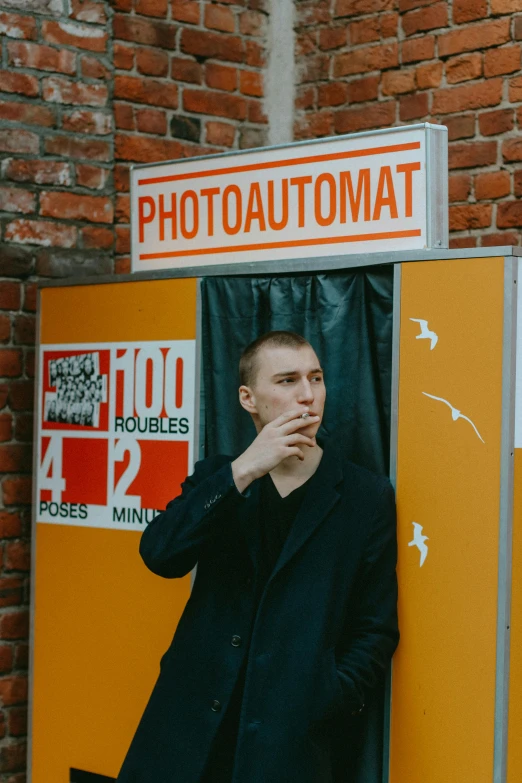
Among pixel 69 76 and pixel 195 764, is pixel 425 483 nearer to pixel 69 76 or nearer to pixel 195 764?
pixel 195 764

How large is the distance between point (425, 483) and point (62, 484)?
151 cm

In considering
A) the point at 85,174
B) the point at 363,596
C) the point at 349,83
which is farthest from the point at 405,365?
the point at 349,83

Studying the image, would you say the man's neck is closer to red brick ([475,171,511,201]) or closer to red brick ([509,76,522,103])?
red brick ([475,171,511,201])

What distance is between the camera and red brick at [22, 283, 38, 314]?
4258 millimetres

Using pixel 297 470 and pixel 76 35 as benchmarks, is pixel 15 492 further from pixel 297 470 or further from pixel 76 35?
pixel 76 35

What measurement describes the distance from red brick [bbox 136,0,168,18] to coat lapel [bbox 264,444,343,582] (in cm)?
250

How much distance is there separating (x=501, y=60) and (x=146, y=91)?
4.72ft

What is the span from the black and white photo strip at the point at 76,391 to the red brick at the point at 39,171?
0.73 meters

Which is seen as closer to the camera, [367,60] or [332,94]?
[367,60]

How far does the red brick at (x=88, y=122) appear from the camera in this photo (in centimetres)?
435

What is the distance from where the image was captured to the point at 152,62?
4719mm

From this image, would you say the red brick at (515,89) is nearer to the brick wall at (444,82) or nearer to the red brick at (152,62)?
the brick wall at (444,82)

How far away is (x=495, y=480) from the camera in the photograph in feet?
9.30

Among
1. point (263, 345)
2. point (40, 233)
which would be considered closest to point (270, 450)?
point (263, 345)
